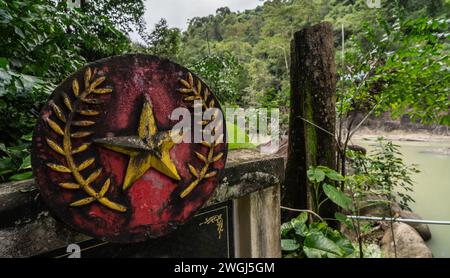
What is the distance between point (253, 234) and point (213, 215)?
0.25 m

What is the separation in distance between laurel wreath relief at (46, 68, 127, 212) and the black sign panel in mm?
181

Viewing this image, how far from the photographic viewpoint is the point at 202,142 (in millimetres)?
1068

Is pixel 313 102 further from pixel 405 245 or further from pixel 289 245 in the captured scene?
pixel 405 245

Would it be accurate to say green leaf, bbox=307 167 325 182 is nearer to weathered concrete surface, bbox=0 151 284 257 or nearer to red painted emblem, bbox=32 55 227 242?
red painted emblem, bbox=32 55 227 242

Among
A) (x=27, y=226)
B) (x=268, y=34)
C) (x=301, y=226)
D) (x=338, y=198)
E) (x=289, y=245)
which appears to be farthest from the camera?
(x=268, y=34)

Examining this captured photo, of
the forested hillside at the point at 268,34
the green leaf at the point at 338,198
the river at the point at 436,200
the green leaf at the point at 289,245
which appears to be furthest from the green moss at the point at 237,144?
the river at the point at 436,200

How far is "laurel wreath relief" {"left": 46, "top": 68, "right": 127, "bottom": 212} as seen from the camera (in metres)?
0.75

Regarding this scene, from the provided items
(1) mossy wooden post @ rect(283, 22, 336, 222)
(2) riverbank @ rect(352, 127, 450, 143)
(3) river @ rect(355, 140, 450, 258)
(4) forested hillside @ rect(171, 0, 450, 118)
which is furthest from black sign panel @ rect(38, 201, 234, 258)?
(2) riverbank @ rect(352, 127, 450, 143)

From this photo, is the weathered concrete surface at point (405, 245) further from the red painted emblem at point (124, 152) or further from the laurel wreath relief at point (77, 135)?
the laurel wreath relief at point (77, 135)

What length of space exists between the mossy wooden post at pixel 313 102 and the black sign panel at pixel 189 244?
1235 millimetres

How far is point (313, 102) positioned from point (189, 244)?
1.60 m

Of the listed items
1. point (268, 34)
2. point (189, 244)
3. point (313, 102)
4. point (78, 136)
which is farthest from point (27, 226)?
point (268, 34)

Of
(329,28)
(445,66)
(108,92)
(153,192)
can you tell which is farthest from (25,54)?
(445,66)
